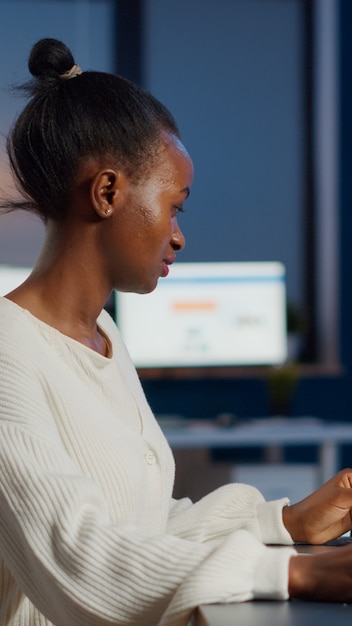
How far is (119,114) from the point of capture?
4.11ft

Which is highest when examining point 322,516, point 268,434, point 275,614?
point 275,614

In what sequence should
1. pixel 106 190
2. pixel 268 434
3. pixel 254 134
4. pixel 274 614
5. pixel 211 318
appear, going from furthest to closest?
pixel 254 134 → pixel 211 318 → pixel 268 434 → pixel 106 190 → pixel 274 614

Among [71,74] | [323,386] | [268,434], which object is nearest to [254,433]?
[268,434]

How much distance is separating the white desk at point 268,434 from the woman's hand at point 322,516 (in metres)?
2.64

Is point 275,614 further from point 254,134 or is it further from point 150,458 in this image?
point 254,134

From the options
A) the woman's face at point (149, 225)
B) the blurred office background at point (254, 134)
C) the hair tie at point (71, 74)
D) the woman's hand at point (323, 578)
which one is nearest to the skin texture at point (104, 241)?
the woman's face at point (149, 225)

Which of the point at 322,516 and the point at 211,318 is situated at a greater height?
the point at 322,516

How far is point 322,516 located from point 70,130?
1.81 ft

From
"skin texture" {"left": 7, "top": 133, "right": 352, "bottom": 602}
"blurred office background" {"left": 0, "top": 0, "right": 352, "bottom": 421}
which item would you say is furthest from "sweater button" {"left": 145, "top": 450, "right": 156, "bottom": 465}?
"blurred office background" {"left": 0, "top": 0, "right": 352, "bottom": 421}

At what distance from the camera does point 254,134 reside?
15.9 ft

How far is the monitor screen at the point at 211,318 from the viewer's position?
431cm

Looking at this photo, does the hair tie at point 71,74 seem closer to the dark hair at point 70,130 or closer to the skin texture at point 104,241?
the dark hair at point 70,130

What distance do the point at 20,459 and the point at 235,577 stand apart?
0.76 ft

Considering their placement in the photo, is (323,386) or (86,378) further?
(323,386)
